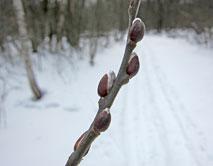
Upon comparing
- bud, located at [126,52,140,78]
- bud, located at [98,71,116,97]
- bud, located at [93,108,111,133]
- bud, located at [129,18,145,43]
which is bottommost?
bud, located at [93,108,111,133]

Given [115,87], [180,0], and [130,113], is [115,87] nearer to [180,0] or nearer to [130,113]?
[130,113]

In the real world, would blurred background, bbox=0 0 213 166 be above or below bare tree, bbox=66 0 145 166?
below

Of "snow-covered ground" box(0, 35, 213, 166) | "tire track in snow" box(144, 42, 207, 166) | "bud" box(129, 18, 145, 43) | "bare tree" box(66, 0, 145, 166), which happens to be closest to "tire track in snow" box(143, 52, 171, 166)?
"snow-covered ground" box(0, 35, 213, 166)

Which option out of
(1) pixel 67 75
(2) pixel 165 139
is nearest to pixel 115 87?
(2) pixel 165 139

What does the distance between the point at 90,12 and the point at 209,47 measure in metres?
6.84

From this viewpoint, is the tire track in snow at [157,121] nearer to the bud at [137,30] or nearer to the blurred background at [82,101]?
the blurred background at [82,101]

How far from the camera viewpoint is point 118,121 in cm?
386

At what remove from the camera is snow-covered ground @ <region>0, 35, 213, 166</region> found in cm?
285

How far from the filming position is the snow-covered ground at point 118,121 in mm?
2846

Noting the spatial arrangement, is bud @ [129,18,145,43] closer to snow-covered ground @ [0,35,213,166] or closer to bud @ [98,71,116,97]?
bud @ [98,71,116,97]

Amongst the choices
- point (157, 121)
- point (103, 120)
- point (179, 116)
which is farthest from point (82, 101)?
point (103, 120)

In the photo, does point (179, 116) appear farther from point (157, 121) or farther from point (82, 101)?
point (82, 101)

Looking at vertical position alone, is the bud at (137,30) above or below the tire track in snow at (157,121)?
above

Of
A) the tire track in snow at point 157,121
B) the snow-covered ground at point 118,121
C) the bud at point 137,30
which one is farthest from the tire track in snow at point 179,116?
the bud at point 137,30
